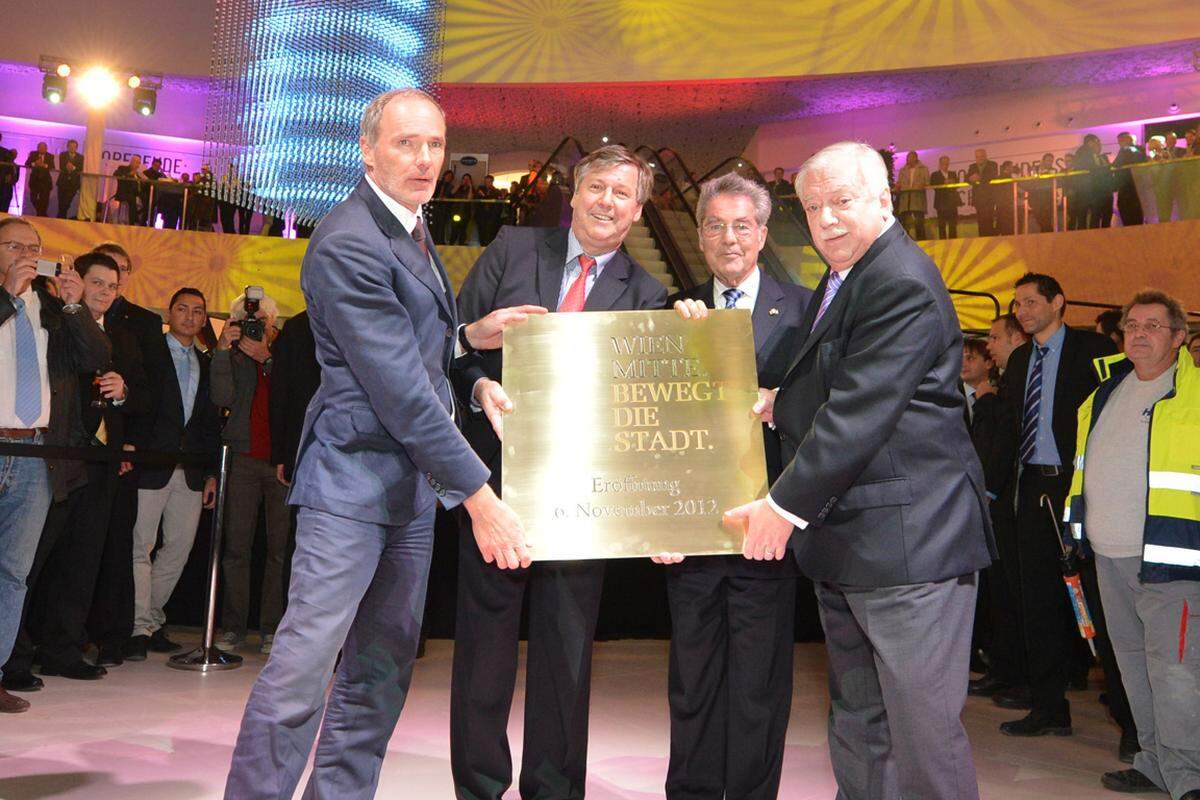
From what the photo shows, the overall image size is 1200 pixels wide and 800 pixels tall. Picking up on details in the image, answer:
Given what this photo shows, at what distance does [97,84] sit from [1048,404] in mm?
18294

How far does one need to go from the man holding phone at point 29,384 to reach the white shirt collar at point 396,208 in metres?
2.42

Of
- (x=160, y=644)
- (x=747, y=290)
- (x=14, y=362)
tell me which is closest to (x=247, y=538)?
(x=160, y=644)

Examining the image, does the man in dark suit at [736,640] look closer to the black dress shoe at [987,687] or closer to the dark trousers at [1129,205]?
the black dress shoe at [987,687]

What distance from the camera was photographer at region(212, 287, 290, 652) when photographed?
634 cm

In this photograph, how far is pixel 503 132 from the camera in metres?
22.1

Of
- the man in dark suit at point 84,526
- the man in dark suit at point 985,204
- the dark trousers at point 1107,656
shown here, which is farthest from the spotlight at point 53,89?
the dark trousers at point 1107,656

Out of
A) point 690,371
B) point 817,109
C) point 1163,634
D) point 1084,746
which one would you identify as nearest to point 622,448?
point 690,371

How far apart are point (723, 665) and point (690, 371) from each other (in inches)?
39.1

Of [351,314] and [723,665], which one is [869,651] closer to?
[723,665]

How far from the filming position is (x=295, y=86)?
8.91 m

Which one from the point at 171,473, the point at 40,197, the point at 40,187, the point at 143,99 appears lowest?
the point at 171,473

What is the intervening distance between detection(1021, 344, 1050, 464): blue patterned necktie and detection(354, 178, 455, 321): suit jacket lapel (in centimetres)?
367

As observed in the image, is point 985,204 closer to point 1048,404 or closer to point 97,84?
point 1048,404

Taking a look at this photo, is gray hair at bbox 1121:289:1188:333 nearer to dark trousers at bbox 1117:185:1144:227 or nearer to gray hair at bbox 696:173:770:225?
gray hair at bbox 696:173:770:225
